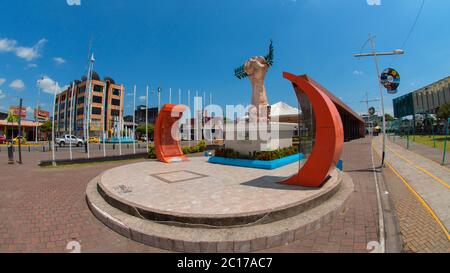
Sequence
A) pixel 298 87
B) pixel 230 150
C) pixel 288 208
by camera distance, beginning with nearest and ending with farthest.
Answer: pixel 288 208, pixel 298 87, pixel 230 150

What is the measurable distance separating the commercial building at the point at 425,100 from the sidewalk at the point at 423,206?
45.7 meters

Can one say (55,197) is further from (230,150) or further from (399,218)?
(399,218)

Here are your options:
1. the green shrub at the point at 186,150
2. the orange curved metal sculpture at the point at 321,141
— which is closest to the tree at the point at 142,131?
the green shrub at the point at 186,150

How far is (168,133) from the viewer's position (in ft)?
45.3

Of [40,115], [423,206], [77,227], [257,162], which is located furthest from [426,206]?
[40,115]

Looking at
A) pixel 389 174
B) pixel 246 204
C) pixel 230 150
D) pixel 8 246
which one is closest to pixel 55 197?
pixel 8 246

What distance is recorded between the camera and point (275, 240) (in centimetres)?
378

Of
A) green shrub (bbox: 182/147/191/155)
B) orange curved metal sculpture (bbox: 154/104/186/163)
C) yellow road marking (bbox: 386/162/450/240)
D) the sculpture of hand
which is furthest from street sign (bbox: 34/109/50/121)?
yellow road marking (bbox: 386/162/450/240)

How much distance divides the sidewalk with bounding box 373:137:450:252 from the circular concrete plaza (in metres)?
1.66

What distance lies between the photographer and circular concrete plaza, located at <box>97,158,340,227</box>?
4215 mm

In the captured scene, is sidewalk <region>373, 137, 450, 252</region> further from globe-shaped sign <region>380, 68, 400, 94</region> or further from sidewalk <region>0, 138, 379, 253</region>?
globe-shaped sign <region>380, 68, 400, 94</region>
